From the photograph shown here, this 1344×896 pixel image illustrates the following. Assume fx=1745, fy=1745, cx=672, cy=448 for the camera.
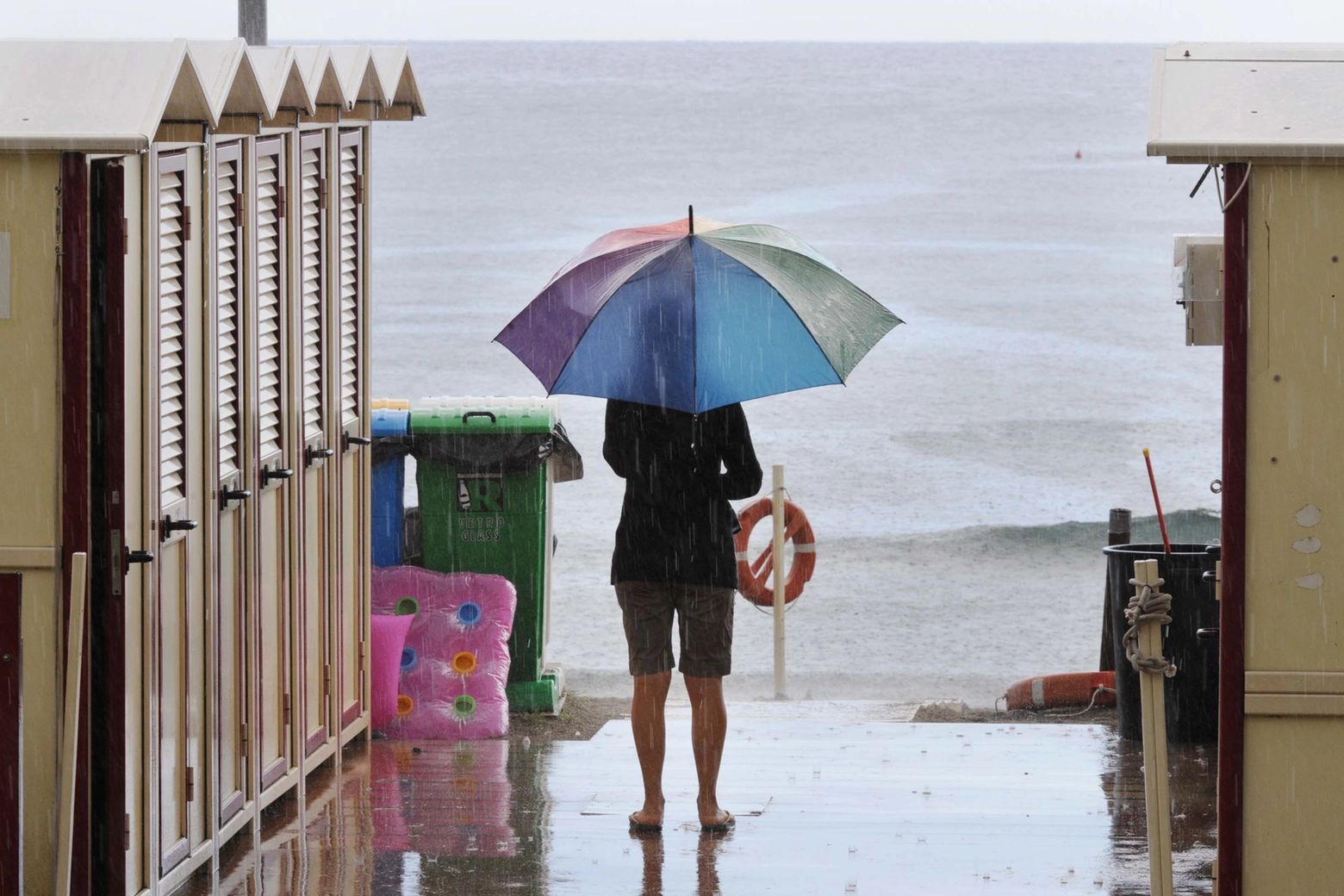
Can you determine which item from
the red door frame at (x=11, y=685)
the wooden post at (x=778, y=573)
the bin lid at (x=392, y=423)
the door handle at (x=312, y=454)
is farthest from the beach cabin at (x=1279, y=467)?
the wooden post at (x=778, y=573)

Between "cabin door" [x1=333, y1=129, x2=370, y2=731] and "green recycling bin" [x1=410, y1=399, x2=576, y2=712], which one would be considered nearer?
"cabin door" [x1=333, y1=129, x2=370, y2=731]

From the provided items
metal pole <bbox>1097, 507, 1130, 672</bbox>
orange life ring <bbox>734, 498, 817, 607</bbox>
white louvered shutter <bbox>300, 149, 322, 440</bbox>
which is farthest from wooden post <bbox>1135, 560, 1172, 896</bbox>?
orange life ring <bbox>734, 498, 817, 607</bbox>

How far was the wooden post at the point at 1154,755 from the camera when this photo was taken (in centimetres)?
410

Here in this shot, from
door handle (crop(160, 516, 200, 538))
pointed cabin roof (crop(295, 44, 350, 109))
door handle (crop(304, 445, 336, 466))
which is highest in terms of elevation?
pointed cabin roof (crop(295, 44, 350, 109))

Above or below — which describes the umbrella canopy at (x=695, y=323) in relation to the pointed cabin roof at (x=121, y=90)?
below

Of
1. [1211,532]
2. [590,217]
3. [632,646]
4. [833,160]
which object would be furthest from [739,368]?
[833,160]

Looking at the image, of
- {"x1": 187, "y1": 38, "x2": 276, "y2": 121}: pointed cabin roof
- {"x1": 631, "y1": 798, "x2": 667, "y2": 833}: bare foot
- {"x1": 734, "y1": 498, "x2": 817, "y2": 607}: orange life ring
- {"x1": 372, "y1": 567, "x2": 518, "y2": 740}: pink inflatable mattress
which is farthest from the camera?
{"x1": 734, "y1": 498, "x2": 817, "y2": 607}: orange life ring

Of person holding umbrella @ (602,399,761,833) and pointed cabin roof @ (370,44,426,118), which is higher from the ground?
pointed cabin roof @ (370,44,426,118)

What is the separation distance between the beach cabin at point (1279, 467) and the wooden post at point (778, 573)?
4.92 m

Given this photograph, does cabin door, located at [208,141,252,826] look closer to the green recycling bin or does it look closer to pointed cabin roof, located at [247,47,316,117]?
pointed cabin roof, located at [247,47,316,117]

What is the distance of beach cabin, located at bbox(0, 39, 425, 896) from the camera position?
4.33 metres

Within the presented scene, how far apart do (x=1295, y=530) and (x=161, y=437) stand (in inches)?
116

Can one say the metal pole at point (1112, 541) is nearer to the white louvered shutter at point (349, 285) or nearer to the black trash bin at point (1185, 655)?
the black trash bin at point (1185, 655)

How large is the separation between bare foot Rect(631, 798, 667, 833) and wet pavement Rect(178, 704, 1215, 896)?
49 millimetres
